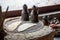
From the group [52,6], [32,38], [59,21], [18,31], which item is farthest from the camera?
[52,6]

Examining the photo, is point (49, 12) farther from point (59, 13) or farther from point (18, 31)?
point (18, 31)

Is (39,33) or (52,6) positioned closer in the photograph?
(39,33)

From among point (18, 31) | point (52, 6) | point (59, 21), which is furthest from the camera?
point (52, 6)

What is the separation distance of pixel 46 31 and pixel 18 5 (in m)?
1.37

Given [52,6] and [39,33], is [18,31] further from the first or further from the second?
[52,6]

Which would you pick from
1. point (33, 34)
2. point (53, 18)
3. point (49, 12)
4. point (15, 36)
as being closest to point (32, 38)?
point (33, 34)

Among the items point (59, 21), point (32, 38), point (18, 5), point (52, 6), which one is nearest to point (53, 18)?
point (59, 21)

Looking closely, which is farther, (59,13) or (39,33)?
(59,13)

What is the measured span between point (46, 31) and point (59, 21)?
1184mm

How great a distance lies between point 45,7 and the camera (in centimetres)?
306

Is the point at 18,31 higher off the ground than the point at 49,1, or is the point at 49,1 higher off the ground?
the point at 49,1

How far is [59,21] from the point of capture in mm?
2893

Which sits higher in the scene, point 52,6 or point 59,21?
point 52,6

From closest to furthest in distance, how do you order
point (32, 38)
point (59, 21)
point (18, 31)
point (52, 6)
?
point (32, 38) < point (18, 31) < point (59, 21) < point (52, 6)
